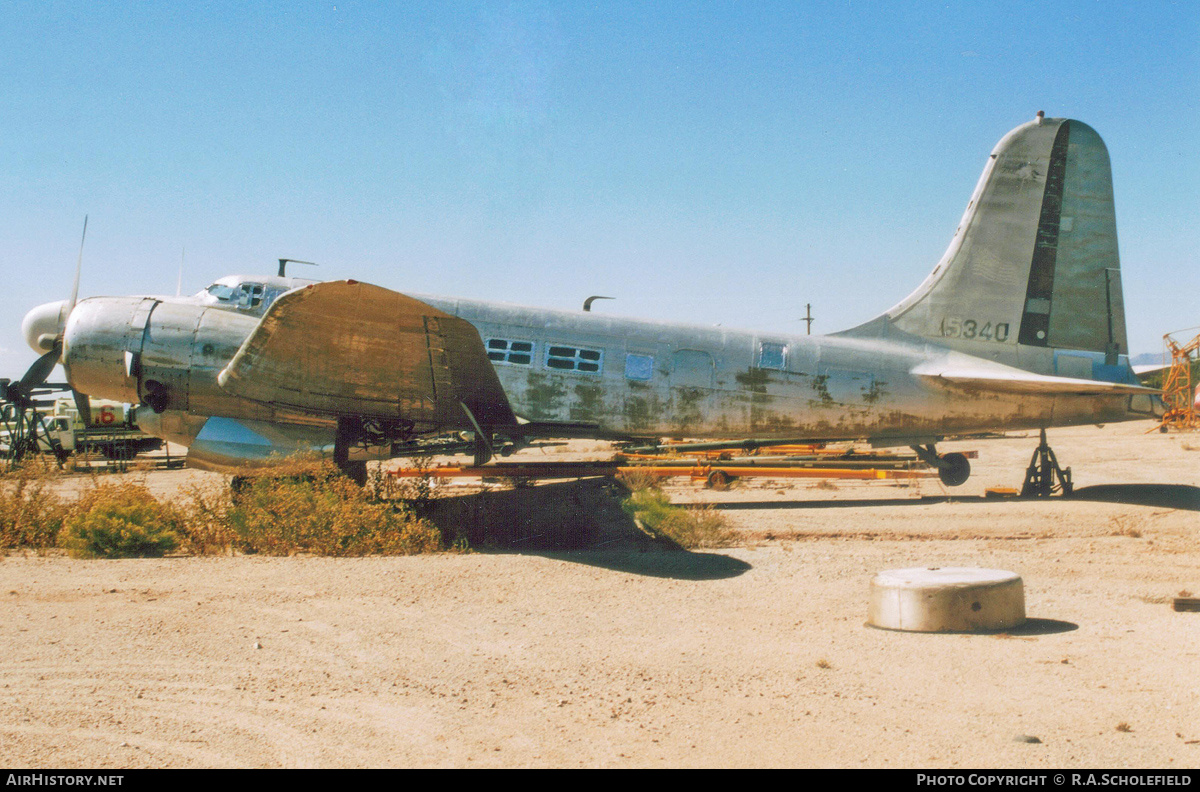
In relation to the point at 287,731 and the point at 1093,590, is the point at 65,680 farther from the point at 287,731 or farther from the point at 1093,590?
the point at 1093,590

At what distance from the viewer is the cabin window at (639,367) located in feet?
40.8

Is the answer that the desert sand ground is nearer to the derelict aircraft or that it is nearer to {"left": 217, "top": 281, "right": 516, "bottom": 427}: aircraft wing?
{"left": 217, "top": 281, "right": 516, "bottom": 427}: aircraft wing

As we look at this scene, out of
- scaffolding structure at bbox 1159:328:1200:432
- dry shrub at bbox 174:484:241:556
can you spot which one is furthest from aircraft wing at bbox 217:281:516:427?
scaffolding structure at bbox 1159:328:1200:432

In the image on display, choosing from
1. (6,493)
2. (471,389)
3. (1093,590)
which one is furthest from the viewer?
(471,389)

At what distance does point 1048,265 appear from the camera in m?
13.5

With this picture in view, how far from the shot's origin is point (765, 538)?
33.2ft

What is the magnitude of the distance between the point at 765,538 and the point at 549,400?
160 inches

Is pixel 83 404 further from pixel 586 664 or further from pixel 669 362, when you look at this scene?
pixel 586 664

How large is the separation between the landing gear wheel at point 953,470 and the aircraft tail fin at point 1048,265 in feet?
7.29

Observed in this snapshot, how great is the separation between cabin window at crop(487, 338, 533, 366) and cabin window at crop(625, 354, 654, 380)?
5.20ft

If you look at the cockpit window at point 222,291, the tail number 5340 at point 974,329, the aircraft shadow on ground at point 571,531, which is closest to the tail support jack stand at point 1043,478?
the tail number 5340 at point 974,329

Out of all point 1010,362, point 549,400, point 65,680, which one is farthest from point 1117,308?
point 65,680

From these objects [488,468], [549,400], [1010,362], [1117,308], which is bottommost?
[488,468]

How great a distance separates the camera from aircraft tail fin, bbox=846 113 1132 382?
13.5m
